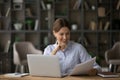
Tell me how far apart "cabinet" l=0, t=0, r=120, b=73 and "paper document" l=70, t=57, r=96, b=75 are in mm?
4132

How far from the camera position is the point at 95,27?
6.74 meters

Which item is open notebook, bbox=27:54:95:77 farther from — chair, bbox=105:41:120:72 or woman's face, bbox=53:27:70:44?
chair, bbox=105:41:120:72

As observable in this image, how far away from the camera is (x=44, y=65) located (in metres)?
2.46

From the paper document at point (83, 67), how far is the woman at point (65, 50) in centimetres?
22

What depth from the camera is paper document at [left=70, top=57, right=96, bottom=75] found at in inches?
95.4

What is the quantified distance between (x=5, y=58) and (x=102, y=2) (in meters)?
2.76

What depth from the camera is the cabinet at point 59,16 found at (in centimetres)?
670

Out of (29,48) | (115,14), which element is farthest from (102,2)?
(29,48)

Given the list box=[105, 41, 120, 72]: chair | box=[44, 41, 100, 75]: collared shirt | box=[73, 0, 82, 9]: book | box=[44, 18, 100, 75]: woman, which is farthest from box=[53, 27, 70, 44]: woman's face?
box=[73, 0, 82, 9]: book

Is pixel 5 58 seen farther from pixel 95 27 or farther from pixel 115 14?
pixel 115 14

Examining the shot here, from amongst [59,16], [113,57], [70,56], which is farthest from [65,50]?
[59,16]

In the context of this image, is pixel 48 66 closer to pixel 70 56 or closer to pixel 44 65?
pixel 44 65

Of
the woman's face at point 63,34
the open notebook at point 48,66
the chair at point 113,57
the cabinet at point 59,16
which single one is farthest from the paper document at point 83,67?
the cabinet at point 59,16

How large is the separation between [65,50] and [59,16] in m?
3.96
